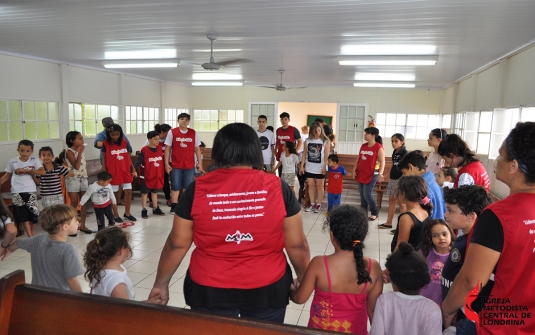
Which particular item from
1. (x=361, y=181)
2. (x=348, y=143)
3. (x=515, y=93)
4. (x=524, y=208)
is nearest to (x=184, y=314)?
(x=524, y=208)

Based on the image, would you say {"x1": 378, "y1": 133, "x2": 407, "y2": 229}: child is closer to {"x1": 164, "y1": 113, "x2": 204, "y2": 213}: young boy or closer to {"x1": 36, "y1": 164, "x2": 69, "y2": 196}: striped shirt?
{"x1": 164, "y1": 113, "x2": 204, "y2": 213}: young boy

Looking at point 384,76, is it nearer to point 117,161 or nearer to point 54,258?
point 117,161

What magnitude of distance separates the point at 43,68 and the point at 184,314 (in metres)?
8.27

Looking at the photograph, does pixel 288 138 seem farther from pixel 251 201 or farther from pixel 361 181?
pixel 251 201

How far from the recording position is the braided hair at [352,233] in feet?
5.16

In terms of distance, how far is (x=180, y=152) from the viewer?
5.70 metres

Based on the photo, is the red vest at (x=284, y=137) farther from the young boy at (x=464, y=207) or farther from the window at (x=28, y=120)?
the young boy at (x=464, y=207)

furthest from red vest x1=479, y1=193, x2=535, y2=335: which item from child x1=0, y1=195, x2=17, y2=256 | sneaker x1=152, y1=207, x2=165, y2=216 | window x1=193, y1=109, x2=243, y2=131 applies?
window x1=193, y1=109, x2=243, y2=131

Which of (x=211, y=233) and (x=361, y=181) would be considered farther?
(x=361, y=181)

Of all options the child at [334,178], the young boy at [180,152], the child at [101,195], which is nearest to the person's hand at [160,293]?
the child at [101,195]

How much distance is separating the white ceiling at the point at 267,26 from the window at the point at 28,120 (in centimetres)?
103

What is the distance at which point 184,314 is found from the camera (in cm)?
103

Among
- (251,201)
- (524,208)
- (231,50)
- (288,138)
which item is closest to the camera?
(524,208)

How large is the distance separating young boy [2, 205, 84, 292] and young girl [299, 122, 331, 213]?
15.0 feet
